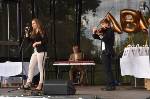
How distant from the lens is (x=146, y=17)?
48.7 ft

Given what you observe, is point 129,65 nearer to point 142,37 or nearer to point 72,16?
point 142,37

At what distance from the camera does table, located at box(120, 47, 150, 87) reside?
37.4 feet

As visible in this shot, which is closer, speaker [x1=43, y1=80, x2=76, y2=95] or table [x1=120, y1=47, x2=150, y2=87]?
speaker [x1=43, y1=80, x2=76, y2=95]

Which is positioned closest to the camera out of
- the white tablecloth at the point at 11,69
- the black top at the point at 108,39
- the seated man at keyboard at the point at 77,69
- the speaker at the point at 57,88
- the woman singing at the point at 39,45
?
the speaker at the point at 57,88

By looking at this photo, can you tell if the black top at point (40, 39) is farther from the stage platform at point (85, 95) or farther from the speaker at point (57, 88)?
the speaker at point (57, 88)

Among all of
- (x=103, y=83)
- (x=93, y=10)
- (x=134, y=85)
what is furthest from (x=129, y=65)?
(x=93, y=10)

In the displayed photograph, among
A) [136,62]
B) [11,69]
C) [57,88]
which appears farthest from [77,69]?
[57,88]

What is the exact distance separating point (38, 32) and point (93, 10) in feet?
15.6

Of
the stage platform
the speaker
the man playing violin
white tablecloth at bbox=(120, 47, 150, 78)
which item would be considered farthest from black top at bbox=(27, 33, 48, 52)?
white tablecloth at bbox=(120, 47, 150, 78)

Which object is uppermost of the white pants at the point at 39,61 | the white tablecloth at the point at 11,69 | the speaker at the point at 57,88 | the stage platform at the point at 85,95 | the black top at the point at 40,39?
the black top at the point at 40,39

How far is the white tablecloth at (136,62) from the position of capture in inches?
449

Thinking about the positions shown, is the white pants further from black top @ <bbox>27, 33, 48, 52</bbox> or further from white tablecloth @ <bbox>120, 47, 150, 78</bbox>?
white tablecloth @ <bbox>120, 47, 150, 78</bbox>

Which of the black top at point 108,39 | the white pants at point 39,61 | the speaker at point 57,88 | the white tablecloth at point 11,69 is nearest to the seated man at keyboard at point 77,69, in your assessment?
the white tablecloth at point 11,69

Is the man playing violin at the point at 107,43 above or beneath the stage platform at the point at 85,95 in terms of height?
above
